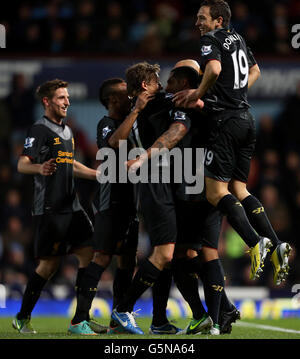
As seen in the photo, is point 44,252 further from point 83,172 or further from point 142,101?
point 142,101

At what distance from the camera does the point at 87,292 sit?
6.77m

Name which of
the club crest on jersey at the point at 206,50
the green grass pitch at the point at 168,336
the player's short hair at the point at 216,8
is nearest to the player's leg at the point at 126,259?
the green grass pitch at the point at 168,336

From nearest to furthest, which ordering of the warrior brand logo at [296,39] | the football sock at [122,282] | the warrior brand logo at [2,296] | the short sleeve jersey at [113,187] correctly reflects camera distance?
the short sleeve jersey at [113,187] < the football sock at [122,282] < the warrior brand logo at [2,296] < the warrior brand logo at [296,39]

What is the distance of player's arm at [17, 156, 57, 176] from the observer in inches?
269

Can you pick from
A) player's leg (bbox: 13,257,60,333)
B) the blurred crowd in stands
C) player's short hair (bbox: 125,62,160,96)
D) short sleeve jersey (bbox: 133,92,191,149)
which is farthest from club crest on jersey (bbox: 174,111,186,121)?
the blurred crowd in stands

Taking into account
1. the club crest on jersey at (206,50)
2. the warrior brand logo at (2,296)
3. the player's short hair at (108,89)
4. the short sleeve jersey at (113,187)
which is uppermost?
the club crest on jersey at (206,50)

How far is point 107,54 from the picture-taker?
1348 centimetres

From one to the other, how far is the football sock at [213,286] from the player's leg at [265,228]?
0.48m

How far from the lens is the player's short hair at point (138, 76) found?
6605 mm

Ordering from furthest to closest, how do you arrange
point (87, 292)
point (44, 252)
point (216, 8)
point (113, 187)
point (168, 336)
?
point (44, 252) < point (113, 187) < point (87, 292) < point (216, 8) < point (168, 336)

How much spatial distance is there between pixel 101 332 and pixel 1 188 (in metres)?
6.68

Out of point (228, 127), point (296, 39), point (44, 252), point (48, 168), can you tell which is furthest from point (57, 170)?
point (296, 39)

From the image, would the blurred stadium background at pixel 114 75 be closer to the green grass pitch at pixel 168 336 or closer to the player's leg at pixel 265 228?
the green grass pitch at pixel 168 336

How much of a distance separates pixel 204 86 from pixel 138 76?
629 millimetres
